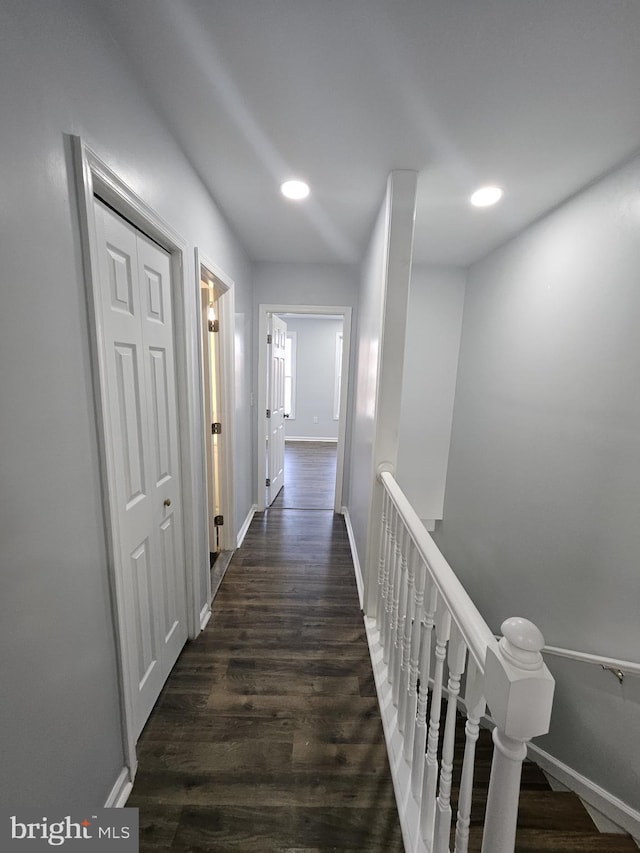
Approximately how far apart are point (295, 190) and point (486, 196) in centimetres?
106

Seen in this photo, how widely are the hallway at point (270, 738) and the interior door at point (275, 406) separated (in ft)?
5.06

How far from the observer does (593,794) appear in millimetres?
1494

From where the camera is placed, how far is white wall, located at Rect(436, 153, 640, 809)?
4.73 feet

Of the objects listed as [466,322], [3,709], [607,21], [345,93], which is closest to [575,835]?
[3,709]

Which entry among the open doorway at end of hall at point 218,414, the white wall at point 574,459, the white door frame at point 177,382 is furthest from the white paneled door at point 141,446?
the white wall at point 574,459

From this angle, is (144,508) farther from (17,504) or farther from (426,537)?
(426,537)

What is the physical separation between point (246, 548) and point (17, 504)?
221cm

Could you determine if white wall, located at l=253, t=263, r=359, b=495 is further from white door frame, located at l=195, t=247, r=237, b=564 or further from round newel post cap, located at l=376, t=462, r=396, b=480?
round newel post cap, located at l=376, t=462, r=396, b=480

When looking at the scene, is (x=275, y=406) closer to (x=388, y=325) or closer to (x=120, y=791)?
(x=388, y=325)

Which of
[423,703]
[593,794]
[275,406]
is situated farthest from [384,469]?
[275,406]

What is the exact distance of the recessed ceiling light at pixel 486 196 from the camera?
1.71 meters

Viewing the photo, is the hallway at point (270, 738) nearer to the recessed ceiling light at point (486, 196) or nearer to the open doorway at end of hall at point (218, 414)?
the open doorway at end of hall at point (218, 414)

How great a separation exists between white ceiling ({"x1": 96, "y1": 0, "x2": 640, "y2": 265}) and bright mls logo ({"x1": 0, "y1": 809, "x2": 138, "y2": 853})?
2.05 meters

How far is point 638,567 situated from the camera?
1367 mm
